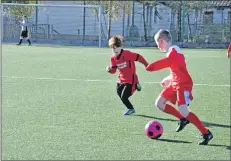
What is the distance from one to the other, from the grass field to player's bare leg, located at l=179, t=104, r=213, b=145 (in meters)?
0.08

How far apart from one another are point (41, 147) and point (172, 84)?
71.7 inches

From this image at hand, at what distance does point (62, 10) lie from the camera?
116 ft

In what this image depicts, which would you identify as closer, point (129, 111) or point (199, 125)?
point (199, 125)

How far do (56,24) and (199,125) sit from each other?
30.1 meters

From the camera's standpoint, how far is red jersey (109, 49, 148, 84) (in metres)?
8.11

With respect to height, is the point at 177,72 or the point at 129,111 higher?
the point at 177,72

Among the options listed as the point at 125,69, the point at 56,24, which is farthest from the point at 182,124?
the point at 56,24

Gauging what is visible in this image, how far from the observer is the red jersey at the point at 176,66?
6.04 m

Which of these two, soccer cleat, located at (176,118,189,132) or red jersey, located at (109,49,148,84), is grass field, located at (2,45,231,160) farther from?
red jersey, located at (109,49,148,84)

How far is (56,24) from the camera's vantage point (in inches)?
1391

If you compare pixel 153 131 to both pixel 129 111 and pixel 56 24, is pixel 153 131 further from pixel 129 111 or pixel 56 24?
pixel 56 24

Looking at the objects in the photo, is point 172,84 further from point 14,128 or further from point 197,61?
point 197,61

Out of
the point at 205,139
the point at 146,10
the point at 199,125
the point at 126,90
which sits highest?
the point at 146,10

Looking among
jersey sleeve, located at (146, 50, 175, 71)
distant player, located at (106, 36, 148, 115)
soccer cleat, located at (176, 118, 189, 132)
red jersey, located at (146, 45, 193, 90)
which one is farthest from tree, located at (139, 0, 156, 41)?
jersey sleeve, located at (146, 50, 175, 71)
